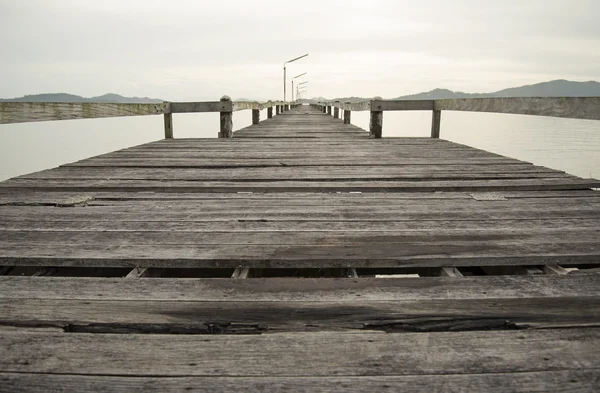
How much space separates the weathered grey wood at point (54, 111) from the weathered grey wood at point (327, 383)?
3.15m

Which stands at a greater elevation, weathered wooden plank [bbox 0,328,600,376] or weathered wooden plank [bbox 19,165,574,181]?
weathered wooden plank [bbox 19,165,574,181]

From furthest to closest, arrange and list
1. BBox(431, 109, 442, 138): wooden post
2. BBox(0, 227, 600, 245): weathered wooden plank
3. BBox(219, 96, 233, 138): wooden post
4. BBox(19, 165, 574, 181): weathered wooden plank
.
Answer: BBox(219, 96, 233, 138): wooden post → BBox(431, 109, 442, 138): wooden post → BBox(19, 165, 574, 181): weathered wooden plank → BBox(0, 227, 600, 245): weathered wooden plank

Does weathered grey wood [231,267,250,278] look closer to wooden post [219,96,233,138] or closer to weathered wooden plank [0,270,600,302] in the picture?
weathered wooden plank [0,270,600,302]

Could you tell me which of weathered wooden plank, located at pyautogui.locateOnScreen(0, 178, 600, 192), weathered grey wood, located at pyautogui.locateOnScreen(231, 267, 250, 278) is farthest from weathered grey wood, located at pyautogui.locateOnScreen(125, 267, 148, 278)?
weathered wooden plank, located at pyautogui.locateOnScreen(0, 178, 600, 192)

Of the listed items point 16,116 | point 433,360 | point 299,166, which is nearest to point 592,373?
point 433,360

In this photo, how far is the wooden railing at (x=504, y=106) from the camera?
11.5 ft

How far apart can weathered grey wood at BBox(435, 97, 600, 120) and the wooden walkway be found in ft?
2.30

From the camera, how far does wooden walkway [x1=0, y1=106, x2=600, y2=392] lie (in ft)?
4.18

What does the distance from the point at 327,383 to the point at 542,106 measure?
14.2 ft

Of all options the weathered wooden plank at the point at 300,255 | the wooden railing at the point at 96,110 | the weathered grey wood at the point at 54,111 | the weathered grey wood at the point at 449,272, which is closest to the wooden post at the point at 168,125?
the wooden railing at the point at 96,110

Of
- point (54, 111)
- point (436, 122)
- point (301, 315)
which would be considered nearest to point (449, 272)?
point (301, 315)

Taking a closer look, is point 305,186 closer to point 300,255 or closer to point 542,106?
point 300,255

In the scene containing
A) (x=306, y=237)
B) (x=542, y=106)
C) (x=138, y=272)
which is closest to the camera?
(x=138, y=272)

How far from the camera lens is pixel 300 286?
1821 millimetres
